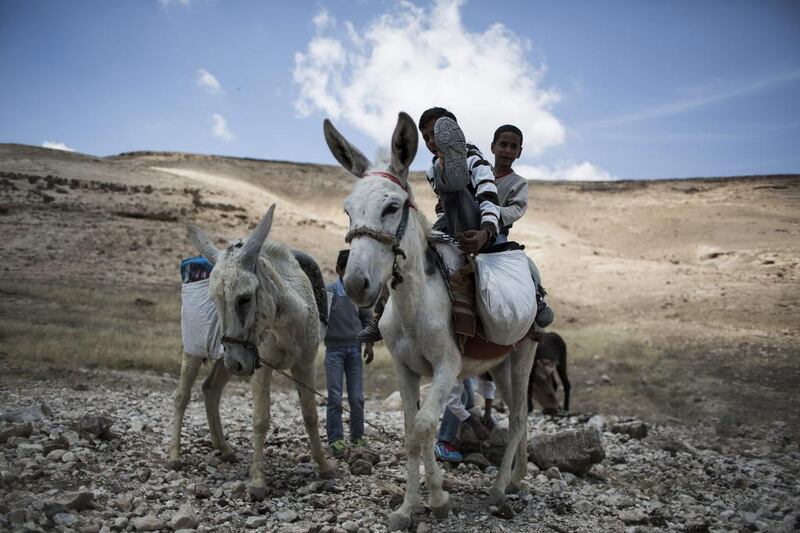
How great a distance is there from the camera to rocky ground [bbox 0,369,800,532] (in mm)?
4363

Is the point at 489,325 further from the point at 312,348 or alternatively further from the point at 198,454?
the point at 198,454

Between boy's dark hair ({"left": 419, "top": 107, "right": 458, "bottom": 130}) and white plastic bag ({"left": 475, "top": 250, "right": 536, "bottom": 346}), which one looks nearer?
white plastic bag ({"left": 475, "top": 250, "right": 536, "bottom": 346})

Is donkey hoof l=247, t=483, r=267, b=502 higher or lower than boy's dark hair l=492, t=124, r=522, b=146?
lower

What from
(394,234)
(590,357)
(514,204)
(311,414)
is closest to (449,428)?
(311,414)

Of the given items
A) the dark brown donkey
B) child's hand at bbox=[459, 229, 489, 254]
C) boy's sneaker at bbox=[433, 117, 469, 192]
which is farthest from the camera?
the dark brown donkey

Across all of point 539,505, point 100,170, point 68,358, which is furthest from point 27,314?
point 100,170

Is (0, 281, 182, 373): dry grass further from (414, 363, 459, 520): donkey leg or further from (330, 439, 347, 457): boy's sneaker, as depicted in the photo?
(414, 363, 459, 520): donkey leg

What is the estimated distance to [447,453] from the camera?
642cm

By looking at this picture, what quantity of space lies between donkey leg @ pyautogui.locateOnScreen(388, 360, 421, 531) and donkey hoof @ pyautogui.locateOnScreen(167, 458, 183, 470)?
2.56m

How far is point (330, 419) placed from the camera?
6.62 meters

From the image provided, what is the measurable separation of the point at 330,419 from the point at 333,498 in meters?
1.67

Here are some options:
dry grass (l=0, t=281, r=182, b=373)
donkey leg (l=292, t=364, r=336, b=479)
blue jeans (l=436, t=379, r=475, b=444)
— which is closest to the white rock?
donkey leg (l=292, t=364, r=336, b=479)

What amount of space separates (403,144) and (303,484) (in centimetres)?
359

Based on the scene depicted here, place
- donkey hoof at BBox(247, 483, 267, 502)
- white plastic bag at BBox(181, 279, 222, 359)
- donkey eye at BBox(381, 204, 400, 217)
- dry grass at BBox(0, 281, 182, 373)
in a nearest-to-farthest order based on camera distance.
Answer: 1. donkey eye at BBox(381, 204, 400, 217)
2. donkey hoof at BBox(247, 483, 267, 502)
3. white plastic bag at BBox(181, 279, 222, 359)
4. dry grass at BBox(0, 281, 182, 373)
